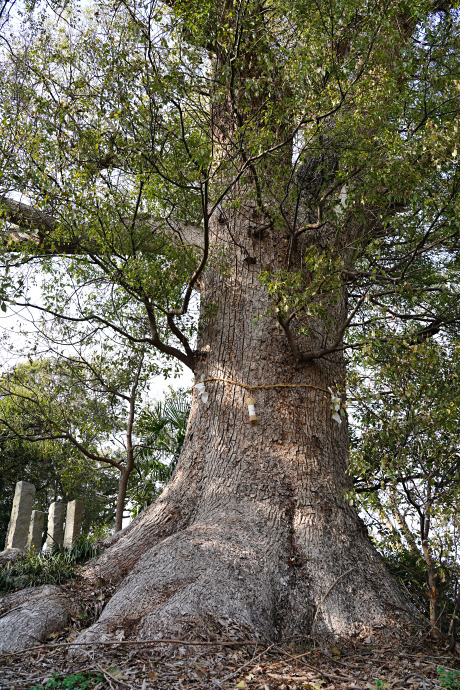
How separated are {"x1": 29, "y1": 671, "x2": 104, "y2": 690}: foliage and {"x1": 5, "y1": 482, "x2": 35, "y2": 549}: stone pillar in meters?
6.35

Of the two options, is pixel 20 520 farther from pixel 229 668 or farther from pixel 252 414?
pixel 229 668

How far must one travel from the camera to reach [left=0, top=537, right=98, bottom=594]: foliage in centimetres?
594

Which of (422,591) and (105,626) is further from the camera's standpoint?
(422,591)

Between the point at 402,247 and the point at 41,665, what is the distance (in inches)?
224

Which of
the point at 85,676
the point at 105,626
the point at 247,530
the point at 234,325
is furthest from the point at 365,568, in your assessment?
the point at 234,325

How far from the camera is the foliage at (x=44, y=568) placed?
19.5 feet

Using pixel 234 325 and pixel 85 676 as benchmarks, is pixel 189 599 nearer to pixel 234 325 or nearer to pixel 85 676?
pixel 85 676

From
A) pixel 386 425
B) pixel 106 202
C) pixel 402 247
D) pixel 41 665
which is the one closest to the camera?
pixel 41 665

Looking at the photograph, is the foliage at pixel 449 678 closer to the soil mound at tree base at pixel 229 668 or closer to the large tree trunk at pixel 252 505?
the soil mound at tree base at pixel 229 668

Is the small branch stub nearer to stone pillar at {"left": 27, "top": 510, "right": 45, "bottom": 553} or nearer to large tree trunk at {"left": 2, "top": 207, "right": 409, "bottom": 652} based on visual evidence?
large tree trunk at {"left": 2, "top": 207, "right": 409, "bottom": 652}

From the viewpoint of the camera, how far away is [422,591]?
4473 mm

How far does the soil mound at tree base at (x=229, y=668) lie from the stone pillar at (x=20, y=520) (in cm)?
555

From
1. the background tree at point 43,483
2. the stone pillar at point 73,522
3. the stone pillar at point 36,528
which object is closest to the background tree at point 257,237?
the stone pillar at point 73,522

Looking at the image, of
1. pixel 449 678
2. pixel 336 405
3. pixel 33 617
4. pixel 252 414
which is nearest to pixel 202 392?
pixel 252 414
